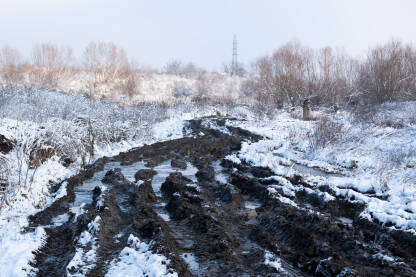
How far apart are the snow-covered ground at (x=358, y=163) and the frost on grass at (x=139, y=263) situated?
3.26 meters

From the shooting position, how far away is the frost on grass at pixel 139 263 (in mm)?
4289

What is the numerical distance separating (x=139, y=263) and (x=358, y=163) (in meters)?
8.00

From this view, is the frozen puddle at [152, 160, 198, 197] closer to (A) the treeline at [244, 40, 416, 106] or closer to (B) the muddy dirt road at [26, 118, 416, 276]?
(B) the muddy dirt road at [26, 118, 416, 276]

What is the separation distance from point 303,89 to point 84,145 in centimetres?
1856

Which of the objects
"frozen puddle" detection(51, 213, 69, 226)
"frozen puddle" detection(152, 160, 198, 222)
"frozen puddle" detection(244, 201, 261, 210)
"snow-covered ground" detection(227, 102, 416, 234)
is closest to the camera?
"frozen puddle" detection(51, 213, 69, 226)

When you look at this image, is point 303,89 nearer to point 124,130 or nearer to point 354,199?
point 124,130

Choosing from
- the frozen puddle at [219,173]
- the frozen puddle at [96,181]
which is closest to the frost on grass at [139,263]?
the frozen puddle at [96,181]

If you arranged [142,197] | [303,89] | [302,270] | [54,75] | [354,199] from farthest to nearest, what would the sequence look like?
[54,75]
[303,89]
[142,197]
[354,199]
[302,270]

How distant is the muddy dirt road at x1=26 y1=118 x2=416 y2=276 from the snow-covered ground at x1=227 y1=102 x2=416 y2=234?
16.0 inches

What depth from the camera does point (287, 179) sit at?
352 inches

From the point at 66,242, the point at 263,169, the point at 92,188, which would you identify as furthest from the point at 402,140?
the point at 66,242

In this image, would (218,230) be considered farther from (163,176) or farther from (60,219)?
(163,176)

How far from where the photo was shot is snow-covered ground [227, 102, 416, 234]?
6525 mm

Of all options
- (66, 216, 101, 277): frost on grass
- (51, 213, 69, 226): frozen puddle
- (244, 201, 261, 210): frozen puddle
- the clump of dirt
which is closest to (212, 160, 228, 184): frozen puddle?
(244, 201, 261, 210): frozen puddle
